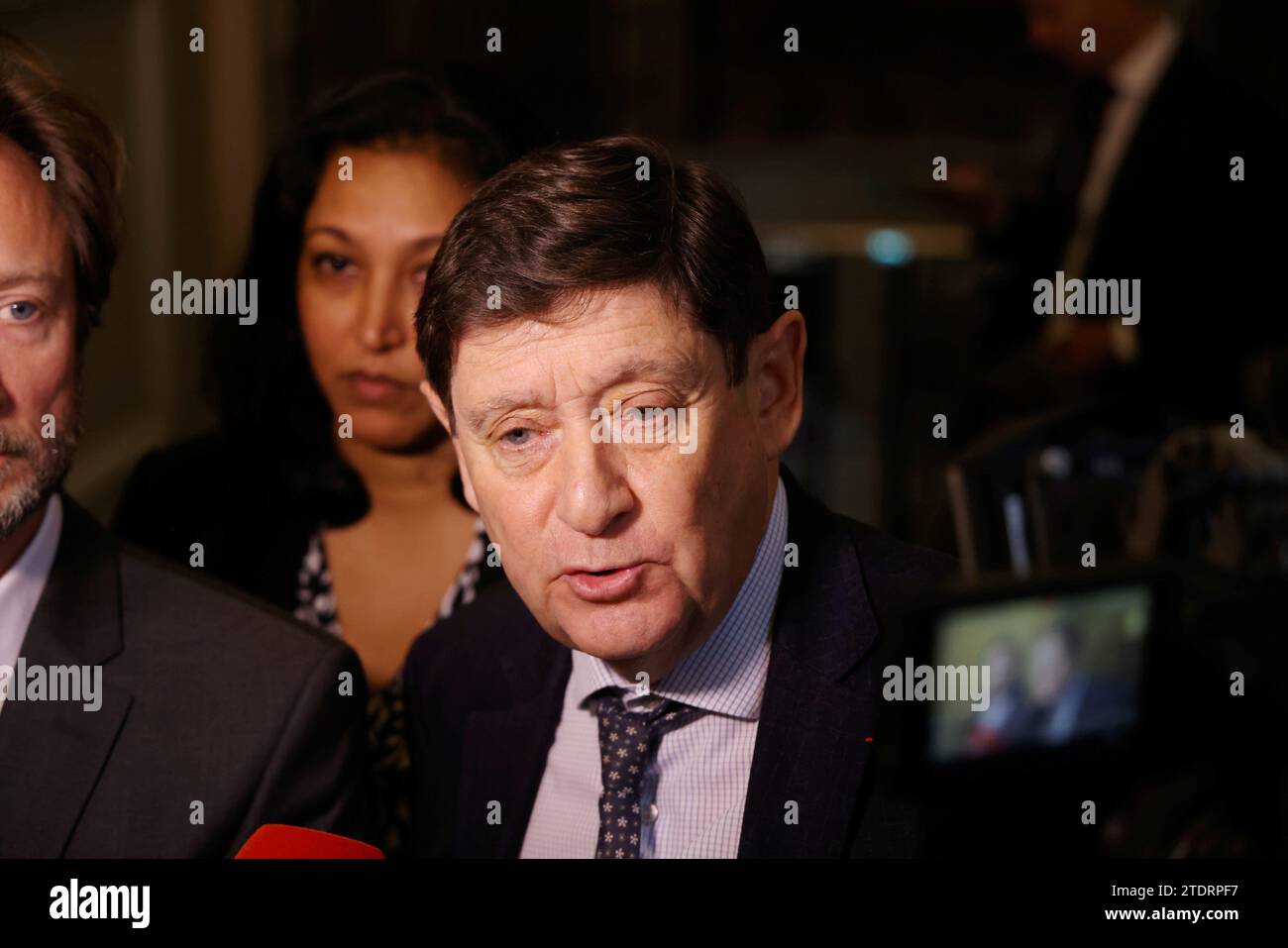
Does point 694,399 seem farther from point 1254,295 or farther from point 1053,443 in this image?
point 1254,295

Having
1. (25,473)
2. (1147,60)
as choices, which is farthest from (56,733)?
(1147,60)

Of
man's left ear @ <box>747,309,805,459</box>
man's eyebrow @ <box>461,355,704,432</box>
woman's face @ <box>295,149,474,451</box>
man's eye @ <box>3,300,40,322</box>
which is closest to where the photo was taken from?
man's eyebrow @ <box>461,355,704,432</box>

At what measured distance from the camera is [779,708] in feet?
5.35

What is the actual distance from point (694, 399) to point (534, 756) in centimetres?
55

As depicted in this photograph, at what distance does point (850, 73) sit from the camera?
2.06 m

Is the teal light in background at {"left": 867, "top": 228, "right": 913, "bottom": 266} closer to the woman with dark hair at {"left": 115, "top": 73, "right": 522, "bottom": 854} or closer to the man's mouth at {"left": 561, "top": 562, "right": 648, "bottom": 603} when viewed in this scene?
the woman with dark hair at {"left": 115, "top": 73, "right": 522, "bottom": 854}

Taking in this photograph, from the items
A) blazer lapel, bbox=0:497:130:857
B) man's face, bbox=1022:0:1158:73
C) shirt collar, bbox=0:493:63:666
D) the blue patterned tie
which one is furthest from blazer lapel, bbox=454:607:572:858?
man's face, bbox=1022:0:1158:73

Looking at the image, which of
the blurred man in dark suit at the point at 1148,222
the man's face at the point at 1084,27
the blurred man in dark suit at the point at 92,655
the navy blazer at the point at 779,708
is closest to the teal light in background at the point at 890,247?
the blurred man in dark suit at the point at 1148,222

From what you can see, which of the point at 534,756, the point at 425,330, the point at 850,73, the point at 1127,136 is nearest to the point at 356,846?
the point at 534,756

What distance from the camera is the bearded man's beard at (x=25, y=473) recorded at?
168cm

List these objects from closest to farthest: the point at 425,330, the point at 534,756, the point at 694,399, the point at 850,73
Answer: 1. the point at 694,399
2. the point at 425,330
3. the point at 534,756
4. the point at 850,73

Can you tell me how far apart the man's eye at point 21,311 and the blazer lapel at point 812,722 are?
98 cm

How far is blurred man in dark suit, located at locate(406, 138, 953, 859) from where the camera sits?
1490 mm

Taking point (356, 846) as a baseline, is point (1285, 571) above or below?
above
